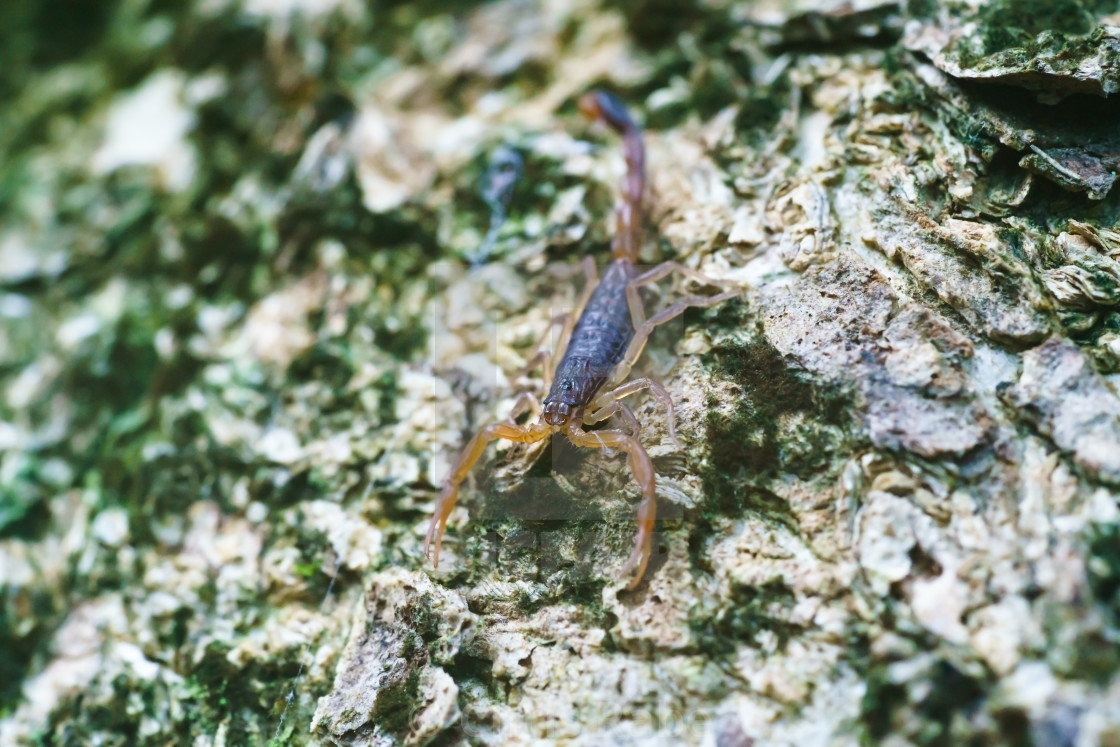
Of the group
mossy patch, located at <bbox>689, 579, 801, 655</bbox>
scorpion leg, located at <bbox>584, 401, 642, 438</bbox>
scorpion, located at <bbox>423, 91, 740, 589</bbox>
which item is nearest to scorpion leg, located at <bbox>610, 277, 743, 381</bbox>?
scorpion, located at <bbox>423, 91, 740, 589</bbox>

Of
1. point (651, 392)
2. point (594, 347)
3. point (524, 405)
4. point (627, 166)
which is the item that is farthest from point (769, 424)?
point (627, 166)


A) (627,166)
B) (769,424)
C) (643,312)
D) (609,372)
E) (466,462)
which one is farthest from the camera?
(627,166)

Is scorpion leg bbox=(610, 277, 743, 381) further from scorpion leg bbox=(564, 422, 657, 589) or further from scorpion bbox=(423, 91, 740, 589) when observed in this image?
scorpion leg bbox=(564, 422, 657, 589)

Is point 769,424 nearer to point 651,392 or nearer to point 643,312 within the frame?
point 651,392

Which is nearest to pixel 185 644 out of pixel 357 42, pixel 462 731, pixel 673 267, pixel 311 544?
pixel 311 544

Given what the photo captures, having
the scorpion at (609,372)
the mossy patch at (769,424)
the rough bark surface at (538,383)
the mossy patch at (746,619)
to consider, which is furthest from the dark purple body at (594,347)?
the mossy patch at (746,619)

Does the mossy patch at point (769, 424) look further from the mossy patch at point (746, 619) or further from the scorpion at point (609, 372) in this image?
the mossy patch at point (746, 619)

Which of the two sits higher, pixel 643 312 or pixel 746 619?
pixel 643 312
